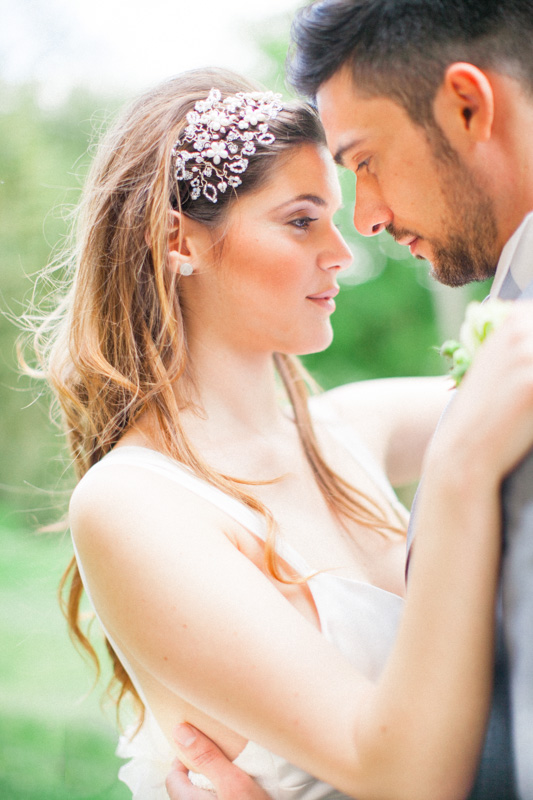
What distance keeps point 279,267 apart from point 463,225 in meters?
0.45

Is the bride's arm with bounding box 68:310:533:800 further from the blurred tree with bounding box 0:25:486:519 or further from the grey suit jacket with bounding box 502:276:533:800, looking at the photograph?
the blurred tree with bounding box 0:25:486:519

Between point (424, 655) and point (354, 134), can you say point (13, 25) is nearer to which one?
point (354, 134)

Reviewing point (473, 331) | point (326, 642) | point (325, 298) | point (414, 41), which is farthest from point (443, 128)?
point (326, 642)

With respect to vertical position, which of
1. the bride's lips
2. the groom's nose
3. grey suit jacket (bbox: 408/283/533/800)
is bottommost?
grey suit jacket (bbox: 408/283/533/800)

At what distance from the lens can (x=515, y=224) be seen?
110 cm

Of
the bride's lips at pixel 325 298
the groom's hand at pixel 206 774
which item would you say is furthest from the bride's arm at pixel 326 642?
the bride's lips at pixel 325 298

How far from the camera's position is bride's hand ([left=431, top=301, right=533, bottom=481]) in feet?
2.58

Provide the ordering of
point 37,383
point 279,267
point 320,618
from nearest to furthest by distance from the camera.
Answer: point 320,618 < point 279,267 < point 37,383

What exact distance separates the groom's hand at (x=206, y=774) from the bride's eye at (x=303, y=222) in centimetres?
102

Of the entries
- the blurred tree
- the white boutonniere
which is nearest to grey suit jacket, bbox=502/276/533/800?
the white boutonniere

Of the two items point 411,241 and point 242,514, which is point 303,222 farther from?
point 242,514

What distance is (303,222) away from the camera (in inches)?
60.4

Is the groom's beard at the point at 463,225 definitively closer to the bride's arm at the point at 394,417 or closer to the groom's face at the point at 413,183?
the groom's face at the point at 413,183

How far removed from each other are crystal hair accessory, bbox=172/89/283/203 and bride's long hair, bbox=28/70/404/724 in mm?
19
